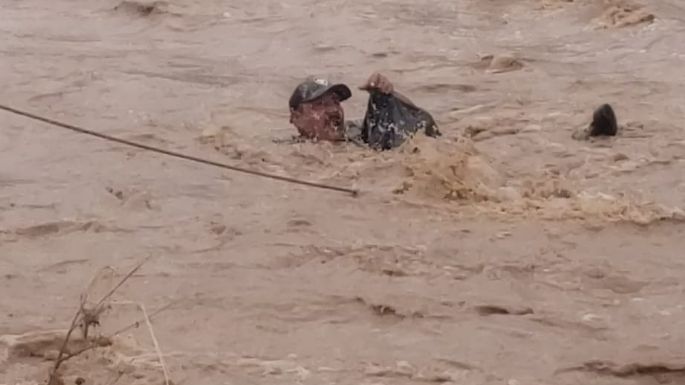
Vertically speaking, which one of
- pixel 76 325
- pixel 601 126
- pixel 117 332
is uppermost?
pixel 601 126

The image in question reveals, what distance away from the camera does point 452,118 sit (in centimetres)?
749

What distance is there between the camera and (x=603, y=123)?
6.93 m

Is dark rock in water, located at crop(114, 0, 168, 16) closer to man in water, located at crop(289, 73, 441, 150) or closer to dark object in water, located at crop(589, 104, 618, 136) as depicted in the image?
man in water, located at crop(289, 73, 441, 150)

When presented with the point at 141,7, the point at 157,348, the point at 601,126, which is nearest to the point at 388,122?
the point at 601,126

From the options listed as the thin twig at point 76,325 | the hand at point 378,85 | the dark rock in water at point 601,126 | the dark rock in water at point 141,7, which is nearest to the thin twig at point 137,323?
the thin twig at point 76,325

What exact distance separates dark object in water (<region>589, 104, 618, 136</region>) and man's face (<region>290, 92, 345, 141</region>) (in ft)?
4.23

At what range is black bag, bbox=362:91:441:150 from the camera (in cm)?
665

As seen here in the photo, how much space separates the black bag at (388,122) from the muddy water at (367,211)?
101mm

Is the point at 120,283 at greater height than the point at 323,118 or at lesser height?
lesser

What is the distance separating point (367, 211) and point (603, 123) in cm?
159

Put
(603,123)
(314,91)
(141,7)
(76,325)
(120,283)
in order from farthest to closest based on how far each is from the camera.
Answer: (141,7), (603,123), (314,91), (120,283), (76,325)

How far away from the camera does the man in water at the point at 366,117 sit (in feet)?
21.9

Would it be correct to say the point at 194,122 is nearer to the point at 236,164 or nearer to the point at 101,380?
the point at 236,164

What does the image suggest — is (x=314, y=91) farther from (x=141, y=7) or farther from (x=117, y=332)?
(x=141, y=7)
